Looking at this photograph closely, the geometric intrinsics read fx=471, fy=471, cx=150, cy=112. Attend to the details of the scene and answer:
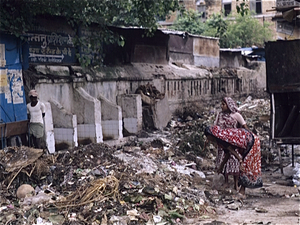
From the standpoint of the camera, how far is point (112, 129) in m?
10.8

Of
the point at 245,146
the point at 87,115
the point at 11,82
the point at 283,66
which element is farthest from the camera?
the point at 87,115

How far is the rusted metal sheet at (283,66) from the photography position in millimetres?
8758

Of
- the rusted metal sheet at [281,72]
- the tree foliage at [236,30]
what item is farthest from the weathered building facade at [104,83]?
the tree foliage at [236,30]

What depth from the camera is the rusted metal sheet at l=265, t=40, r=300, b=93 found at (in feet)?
28.7

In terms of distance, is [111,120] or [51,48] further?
[111,120]

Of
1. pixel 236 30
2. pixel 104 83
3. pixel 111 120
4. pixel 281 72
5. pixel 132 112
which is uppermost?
pixel 236 30

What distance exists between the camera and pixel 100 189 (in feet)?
20.3

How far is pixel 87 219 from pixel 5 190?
1494mm

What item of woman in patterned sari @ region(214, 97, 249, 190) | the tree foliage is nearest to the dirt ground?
woman in patterned sari @ region(214, 97, 249, 190)

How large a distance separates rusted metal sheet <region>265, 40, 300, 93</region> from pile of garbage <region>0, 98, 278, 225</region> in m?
2.10

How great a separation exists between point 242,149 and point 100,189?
2.40 metres

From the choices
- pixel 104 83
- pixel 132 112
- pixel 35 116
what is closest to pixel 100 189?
pixel 35 116

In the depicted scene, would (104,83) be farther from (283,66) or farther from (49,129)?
(283,66)

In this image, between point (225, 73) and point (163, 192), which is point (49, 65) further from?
point (225, 73)
